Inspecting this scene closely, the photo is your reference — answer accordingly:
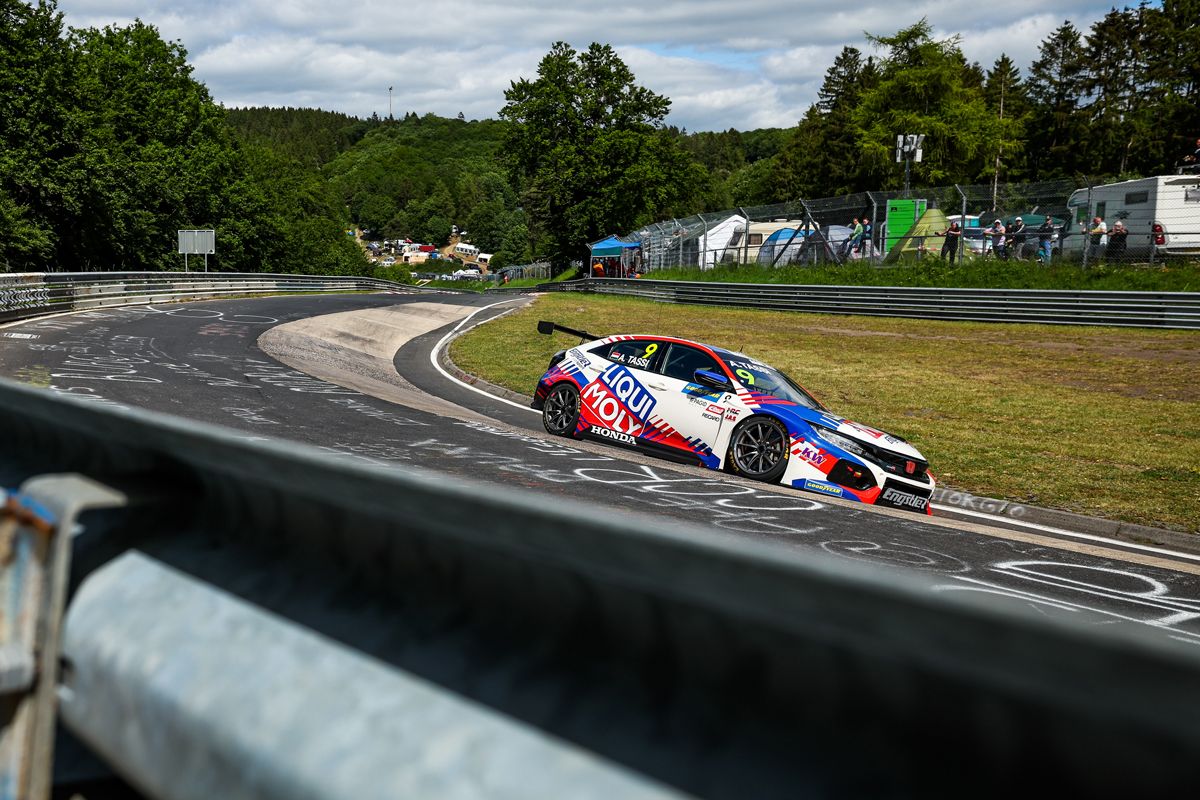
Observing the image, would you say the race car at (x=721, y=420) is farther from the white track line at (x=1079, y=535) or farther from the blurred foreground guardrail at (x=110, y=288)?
the blurred foreground guardrail at (x=110, y=288)

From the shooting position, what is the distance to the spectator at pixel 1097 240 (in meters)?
29.6

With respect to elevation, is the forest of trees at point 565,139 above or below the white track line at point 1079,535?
above

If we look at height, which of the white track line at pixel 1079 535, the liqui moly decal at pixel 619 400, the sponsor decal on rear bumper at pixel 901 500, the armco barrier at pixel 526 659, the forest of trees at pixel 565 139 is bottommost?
the white track line at pixel 1079 535

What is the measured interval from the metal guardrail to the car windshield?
17.4m

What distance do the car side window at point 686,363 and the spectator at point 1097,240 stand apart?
21194 mm

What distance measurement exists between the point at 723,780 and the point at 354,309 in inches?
1379

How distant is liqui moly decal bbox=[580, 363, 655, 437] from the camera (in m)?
13.0

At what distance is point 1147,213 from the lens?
2995cm

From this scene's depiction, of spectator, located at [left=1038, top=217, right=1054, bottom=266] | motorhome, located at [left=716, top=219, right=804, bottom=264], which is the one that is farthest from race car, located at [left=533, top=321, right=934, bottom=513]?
motorhome, located at [left=716, top=219, right=804, bottom=264]

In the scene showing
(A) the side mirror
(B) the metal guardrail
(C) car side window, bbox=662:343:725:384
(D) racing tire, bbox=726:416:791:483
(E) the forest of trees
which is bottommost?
(D) racing tire, bbox=726:416:791:483

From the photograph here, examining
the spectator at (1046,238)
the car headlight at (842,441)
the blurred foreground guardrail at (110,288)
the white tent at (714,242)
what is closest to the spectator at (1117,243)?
the spectator at (1046,238)

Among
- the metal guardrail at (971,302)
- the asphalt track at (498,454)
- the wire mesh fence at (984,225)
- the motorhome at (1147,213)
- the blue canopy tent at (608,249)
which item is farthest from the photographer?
the blue canopy tent at (608,249)

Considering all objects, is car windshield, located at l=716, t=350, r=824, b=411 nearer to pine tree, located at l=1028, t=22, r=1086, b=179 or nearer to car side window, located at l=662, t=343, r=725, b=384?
car side window, located at l=662, t=343, r=725, b=384

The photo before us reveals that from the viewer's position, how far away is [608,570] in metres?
1.52
